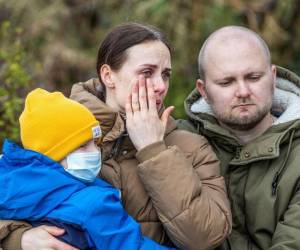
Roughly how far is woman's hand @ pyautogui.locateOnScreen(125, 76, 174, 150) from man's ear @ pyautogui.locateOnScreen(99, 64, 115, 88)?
0.72ft

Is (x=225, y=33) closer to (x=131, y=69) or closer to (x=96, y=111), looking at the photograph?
(x=131, y=69)

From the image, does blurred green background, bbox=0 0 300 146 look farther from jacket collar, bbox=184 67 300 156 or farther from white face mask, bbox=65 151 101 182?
white face mask, bbox=65 151 101 182

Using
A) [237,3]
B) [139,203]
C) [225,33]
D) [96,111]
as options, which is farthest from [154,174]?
[237,3]

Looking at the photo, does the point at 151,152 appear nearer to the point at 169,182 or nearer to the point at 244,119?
the point at 169,182

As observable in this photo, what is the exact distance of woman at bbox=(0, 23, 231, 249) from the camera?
10.5 feet

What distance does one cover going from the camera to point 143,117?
133 inches

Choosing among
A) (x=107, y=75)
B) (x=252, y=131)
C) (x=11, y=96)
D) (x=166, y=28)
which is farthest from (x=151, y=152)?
(x=166, y=28)

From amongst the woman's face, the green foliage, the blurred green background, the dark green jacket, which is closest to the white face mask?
the woman's face

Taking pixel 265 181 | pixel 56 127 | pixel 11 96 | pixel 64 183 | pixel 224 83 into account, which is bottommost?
pixel 265 181

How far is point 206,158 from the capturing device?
3523mm

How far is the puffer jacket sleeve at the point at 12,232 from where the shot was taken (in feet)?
10.5

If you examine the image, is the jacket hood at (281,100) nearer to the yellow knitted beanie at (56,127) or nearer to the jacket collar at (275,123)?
the jacket collar at (275,123)

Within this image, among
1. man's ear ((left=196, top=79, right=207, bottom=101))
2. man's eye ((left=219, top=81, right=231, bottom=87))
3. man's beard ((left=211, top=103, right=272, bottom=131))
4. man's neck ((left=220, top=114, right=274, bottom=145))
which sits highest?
man's eye ((left=219, top=81, right=231, bottom=87))

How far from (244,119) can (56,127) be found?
1285 millimetres
